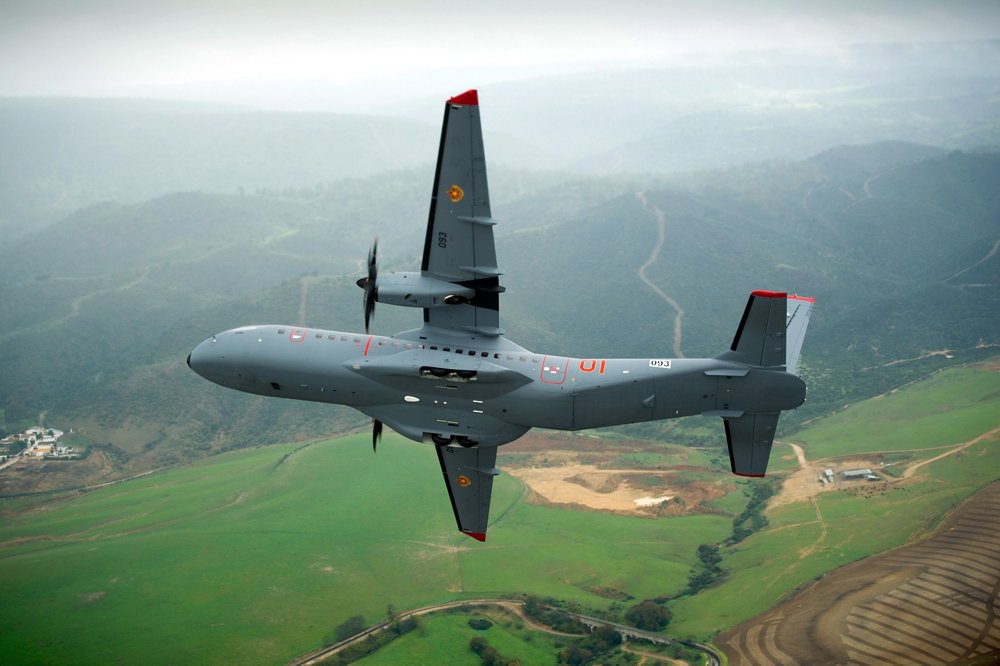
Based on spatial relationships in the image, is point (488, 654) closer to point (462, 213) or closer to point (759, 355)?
point (759, 355)

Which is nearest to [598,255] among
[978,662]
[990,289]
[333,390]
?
[990,289]

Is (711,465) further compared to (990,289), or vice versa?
(990,289)

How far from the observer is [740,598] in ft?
276

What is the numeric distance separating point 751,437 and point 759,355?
4.46 meters

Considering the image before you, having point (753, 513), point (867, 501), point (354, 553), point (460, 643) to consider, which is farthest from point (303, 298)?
point (867, 501)

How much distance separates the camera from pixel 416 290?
42.0 metres

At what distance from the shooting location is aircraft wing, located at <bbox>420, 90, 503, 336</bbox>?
129ft

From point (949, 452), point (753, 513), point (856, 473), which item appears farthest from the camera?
point (949, 452)

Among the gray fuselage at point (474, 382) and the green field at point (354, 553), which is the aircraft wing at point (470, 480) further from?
the green field at point (354, 553)

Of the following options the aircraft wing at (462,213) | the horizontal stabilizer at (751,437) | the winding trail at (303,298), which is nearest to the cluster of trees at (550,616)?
the horizontal stabilizer at (751,437)

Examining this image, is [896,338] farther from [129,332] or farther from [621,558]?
[129,332]

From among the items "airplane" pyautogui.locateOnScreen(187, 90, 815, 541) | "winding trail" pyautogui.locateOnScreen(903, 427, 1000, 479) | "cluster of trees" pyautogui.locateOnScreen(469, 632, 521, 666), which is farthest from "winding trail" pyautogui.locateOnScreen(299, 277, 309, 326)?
"airplane" pyautogui.locateOnScreen(187, 90, 815, 541)

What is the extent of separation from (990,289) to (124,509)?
170 metres

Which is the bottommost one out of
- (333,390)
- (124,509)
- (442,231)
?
(124,509)
